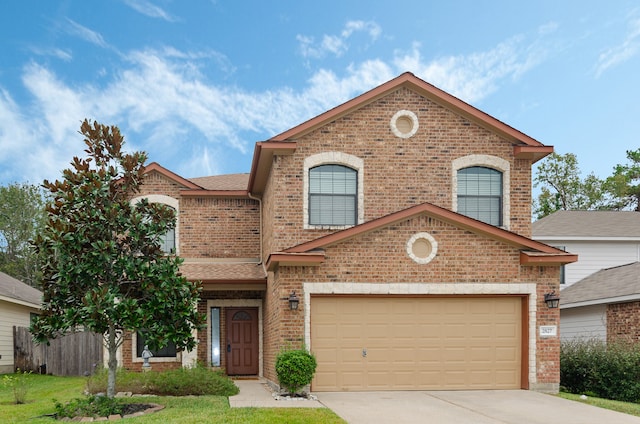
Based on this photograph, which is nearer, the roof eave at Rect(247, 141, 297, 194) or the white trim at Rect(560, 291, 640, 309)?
the roof eave at Rect(247, 141, 297, 194)

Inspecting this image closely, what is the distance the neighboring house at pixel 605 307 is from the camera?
727 inches

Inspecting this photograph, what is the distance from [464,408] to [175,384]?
245 inches

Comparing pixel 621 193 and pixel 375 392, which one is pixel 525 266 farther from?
pixel 621 193

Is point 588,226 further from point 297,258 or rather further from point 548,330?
point 297,258

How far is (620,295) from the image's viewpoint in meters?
18.7

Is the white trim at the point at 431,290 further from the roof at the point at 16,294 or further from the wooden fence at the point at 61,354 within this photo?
the roof at the point at 16,294

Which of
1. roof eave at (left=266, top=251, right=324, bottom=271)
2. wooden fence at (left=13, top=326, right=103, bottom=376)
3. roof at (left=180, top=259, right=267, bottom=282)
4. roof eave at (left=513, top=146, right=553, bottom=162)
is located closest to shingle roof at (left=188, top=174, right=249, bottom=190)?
roof at (left=180, top=259, right=267, bottom=282)

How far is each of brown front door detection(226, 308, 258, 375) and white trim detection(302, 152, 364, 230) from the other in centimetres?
489

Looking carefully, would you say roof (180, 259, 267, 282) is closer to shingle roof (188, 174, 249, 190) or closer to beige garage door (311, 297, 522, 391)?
shingle roof (188, 174, 249, 190)

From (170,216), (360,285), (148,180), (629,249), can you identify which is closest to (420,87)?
(360,285)

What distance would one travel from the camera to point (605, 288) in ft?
67.4

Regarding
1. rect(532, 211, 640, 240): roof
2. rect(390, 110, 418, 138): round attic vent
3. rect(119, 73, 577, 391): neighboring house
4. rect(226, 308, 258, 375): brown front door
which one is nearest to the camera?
rect(119, 73, 577, 391): neighboring house

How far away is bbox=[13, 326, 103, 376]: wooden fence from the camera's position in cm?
2281

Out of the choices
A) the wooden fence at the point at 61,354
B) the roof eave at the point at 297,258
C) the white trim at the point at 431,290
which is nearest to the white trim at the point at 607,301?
the white trim at the point at 431,290
